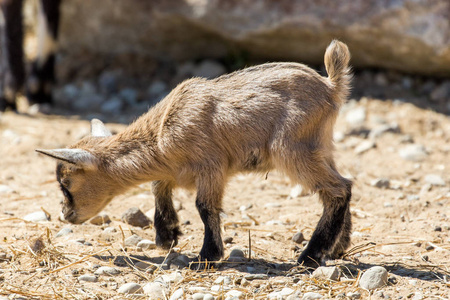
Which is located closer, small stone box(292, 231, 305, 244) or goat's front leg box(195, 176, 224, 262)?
goat's front leg box(195, 176, 224, 262)

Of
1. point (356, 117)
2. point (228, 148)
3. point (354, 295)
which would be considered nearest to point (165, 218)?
point (228, 148)

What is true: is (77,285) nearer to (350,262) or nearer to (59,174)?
(59,174)

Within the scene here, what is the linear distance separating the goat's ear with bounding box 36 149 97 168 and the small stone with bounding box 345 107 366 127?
4.62m

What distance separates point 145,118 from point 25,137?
3.56m

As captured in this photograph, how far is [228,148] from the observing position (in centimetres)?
476

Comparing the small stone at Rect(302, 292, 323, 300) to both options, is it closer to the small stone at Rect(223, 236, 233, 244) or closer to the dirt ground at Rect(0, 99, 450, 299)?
the dirt ground at Rect(0, 99, 450, 299)

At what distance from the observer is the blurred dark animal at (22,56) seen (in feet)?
29.4

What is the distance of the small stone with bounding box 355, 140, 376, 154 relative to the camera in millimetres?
7688

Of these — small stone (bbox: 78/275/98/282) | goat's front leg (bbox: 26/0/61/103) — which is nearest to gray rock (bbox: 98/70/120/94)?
goat's front leg (bbox: 26/0/61/103)

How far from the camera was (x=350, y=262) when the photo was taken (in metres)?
4.75

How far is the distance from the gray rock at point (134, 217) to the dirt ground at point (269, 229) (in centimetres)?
8

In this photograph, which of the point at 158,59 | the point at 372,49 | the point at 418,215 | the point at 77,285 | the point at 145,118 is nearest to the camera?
the point at 77,285

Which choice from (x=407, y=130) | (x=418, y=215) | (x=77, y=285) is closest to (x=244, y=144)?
(x=77, y=285)

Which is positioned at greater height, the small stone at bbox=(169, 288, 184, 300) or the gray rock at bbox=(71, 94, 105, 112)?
the small stone at bbox=(169, 288, 184, 300)
